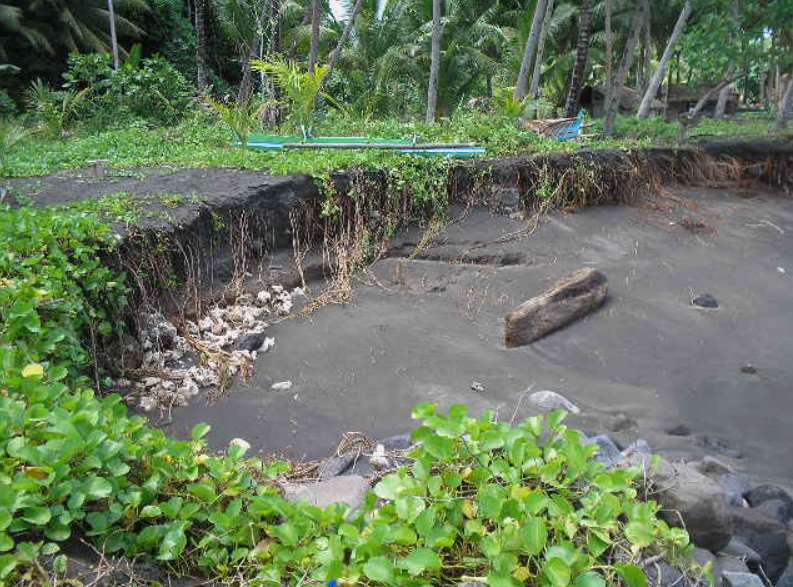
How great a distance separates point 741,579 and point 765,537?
110cm

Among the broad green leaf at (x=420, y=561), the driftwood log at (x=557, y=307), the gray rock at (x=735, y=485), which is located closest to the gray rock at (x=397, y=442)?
the gray rock at (x=735, y=485)

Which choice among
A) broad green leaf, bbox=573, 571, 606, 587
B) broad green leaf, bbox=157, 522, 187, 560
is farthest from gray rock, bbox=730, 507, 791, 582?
broad green leaf, bbox=157, 522, 187, 560

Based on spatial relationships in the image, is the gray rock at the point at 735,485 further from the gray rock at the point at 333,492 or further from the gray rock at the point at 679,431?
the gray rock at the point at 333,492

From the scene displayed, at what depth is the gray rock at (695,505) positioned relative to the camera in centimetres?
272

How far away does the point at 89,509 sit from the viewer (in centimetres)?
205

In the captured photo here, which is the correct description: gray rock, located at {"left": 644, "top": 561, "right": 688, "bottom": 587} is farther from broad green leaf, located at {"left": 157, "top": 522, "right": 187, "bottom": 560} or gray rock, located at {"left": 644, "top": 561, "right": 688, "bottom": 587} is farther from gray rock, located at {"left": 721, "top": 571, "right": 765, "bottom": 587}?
broad green leaf, located at {"left": 157, "top": 522, "right": 187, "bottom": 560}

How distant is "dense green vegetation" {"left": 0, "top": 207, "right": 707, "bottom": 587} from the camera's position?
6.13 feet

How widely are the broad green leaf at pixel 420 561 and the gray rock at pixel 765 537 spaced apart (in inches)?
96.8

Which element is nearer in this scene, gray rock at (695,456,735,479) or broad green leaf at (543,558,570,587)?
broad green leaf at (543,558,570,587)

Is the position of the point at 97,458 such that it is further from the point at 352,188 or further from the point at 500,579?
the point at 352,188

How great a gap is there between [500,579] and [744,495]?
3408 millimetres

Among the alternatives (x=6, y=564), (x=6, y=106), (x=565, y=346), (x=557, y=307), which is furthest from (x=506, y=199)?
(x=6, y=106)

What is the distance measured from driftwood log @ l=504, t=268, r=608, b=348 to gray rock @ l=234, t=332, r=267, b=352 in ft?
7.70

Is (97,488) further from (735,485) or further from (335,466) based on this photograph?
(735,485)
